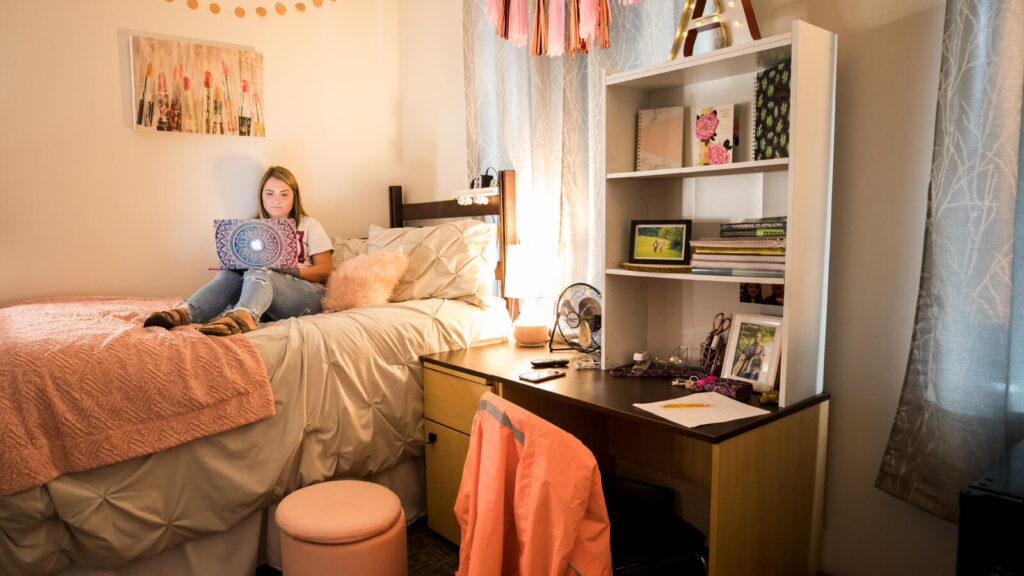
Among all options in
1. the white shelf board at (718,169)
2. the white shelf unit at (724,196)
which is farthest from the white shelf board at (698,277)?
the white shelf board at (718,169)

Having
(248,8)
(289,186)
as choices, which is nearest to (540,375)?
(289,186)

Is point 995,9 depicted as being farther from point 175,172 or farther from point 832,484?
point 175,172

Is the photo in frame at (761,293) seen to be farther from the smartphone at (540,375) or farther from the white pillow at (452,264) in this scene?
the white pillow at (452,264)

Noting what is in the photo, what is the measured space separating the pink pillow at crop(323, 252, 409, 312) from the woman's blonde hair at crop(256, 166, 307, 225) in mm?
660

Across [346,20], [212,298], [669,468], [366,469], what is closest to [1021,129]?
[669,468]

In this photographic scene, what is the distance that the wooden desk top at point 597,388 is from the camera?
1.45m

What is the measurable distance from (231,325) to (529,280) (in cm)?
105

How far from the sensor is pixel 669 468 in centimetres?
207

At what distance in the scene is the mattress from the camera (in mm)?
1631

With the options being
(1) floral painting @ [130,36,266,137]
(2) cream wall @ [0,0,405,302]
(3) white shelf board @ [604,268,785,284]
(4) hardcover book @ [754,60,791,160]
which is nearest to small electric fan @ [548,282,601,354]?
(3) white shelf board @ [604,268,785,284]

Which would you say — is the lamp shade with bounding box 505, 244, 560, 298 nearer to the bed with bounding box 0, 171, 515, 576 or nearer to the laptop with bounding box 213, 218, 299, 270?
the bed with bounding box 0, 171, 515, 576

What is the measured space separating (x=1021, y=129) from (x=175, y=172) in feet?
10.4

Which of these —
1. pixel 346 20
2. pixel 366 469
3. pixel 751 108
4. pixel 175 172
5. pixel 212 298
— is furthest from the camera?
pixel 346 20

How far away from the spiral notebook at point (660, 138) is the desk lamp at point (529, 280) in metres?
0.57
